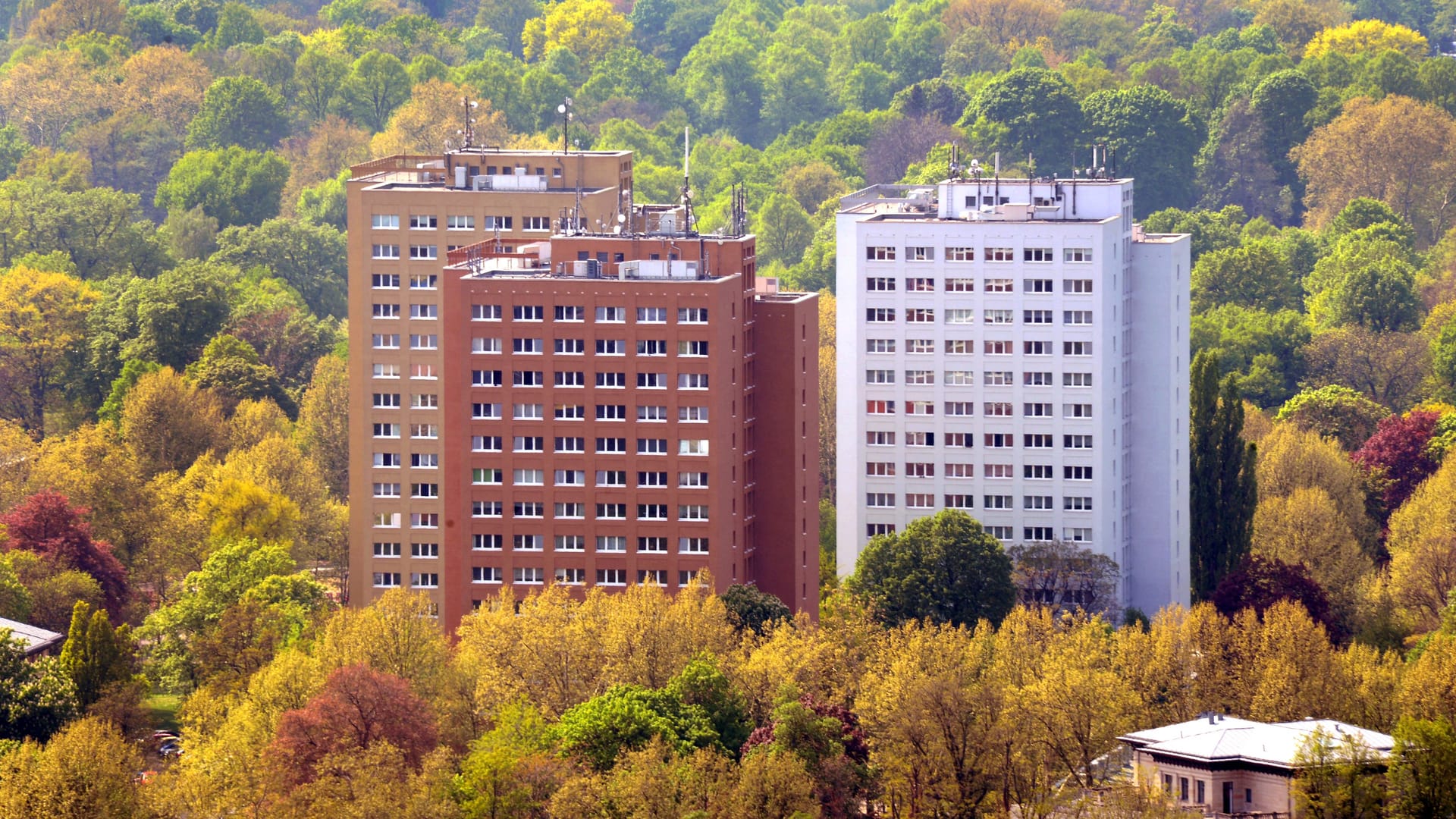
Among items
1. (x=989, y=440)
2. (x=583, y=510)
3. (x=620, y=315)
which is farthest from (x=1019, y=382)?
(x=583, y=510)

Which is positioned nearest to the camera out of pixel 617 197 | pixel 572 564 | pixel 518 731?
pixel 518 731

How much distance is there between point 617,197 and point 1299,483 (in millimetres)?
41372

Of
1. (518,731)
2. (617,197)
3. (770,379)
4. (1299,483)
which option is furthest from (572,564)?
(1299,483)

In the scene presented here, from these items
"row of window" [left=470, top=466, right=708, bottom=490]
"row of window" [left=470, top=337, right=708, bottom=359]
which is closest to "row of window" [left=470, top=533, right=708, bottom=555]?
"row of window" [left=470, top=466, right=708, bottom=490]

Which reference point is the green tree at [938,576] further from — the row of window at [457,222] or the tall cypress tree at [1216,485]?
the row of window at [457,222]

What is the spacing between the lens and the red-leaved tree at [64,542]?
579ft

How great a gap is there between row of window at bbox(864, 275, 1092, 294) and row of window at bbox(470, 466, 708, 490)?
79.4ft

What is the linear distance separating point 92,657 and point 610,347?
89.6 feet

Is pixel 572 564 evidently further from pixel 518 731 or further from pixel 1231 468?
pixel 1231 468

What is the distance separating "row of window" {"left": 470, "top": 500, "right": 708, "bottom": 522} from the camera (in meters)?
160

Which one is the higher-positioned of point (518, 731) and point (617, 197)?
point (617, 197)

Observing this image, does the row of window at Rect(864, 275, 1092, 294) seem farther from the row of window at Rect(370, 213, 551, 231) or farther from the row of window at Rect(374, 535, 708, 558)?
the row of window at Rect(374, 535, 708, 558)

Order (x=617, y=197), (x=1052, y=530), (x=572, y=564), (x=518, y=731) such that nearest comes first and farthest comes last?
1. (x=518, y=731)
2. (x=572, y=564)
3. (x=1052, y=530)
4. (x=617, y=197)

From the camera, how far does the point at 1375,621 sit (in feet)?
561
